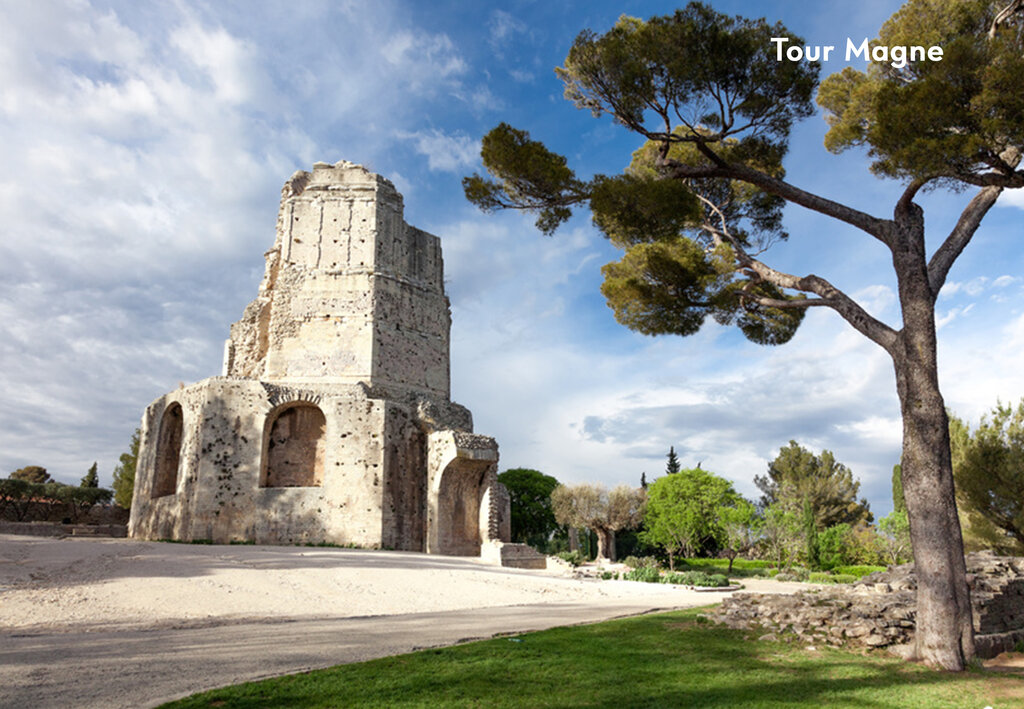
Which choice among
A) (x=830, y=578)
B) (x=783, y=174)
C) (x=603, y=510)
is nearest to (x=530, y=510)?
(x=603, y=510)

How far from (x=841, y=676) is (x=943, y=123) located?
622 cm

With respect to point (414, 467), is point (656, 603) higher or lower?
lower

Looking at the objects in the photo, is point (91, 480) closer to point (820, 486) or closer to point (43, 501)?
point (43, 501)

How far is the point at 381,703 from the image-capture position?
4.88m

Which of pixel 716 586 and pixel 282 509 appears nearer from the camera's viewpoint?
pixel 716 586

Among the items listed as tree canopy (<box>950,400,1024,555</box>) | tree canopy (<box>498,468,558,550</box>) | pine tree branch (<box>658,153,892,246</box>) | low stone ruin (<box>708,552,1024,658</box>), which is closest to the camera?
low stone ruin (<box>708,552,1024,658</box>)

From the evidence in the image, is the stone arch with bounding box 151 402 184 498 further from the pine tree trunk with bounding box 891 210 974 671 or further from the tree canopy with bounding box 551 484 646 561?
the pine tree trunk with bounding box 891 210 974 671

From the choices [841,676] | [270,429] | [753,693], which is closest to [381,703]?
[753,693]

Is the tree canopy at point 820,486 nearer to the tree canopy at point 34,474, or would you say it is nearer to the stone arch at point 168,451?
the stone arch at point 168,451

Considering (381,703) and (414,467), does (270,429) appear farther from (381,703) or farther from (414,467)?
(381,703)

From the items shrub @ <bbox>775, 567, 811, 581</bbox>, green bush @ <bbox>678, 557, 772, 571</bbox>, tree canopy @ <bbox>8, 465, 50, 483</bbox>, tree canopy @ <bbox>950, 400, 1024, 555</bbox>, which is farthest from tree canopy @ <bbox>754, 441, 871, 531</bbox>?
tree canopy @ <bbox>8, 465, 50, 483</bbox>

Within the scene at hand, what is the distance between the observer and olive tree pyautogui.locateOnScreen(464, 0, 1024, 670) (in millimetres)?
7457

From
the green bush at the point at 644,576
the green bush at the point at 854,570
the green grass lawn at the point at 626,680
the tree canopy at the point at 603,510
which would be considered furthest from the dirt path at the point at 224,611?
the tree canopy at the point at 603,510

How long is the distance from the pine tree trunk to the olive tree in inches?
0.6
